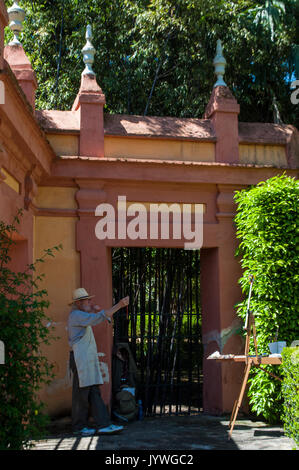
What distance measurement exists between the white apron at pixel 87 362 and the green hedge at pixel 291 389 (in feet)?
6.91

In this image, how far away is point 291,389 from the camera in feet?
16.9

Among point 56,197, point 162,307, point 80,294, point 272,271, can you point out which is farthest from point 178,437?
point 56,197

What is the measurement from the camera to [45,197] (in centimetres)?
702

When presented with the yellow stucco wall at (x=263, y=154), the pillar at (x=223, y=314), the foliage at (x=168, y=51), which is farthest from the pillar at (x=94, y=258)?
the foliage at (x=168, y=51)

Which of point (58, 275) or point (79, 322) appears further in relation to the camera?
point (58, 275)

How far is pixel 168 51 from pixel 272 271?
19.2 feet

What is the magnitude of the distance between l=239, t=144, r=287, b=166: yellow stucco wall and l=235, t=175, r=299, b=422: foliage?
2.81ft

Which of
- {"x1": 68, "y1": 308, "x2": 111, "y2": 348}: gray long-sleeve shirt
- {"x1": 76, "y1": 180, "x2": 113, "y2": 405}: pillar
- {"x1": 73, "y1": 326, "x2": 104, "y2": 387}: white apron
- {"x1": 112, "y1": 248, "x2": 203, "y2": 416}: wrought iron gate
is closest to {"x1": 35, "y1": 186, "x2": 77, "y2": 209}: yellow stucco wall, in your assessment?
{"x1": 76, "y1": 180, "x2": 113, "y2": 405}: pillar

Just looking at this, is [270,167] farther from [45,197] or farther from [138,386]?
[138,386]

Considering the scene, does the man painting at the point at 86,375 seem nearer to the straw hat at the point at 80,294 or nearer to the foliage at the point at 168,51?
the straw hat at the point at 80,294

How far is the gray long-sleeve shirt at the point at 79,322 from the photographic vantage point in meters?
6.06

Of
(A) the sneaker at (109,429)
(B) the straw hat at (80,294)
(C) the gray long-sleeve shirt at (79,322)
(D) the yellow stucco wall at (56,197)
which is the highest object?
(D) the yellow stucco wall at (56,197)

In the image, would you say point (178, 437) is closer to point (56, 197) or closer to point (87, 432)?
point (87, 432)

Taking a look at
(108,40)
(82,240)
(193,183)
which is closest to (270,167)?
(193,183)
